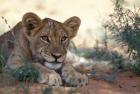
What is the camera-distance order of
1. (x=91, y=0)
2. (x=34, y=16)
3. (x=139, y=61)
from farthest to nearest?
(x=91, y=0) → (x=139, y=61) → (x=34, y=16)

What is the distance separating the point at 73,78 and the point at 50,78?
291 mm

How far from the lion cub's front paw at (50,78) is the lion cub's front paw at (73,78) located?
15 centimetres

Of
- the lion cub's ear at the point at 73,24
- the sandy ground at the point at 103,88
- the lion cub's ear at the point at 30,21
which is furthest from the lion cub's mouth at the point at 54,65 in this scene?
the lion cub's ear at the point at 73,24

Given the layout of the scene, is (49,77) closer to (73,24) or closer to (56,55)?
(56,55)

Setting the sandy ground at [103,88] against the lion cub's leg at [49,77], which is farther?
the lion cub's leg at [49,77]

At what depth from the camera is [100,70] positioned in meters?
9.84

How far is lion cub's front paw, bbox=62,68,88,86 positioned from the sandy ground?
8cm

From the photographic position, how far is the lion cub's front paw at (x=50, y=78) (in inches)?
318

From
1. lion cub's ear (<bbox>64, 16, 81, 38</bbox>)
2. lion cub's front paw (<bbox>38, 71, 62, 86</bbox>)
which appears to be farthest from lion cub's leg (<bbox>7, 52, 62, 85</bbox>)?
lion cub's ear (<bbox>64, 16, 81, 38</bbox>)

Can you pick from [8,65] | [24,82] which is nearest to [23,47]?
[8,65]

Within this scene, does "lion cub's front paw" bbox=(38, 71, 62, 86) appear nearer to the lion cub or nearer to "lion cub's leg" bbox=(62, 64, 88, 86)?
the lion cub

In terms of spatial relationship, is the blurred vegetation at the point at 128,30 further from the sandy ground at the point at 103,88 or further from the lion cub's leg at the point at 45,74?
the lion cub's leg at the point at 45,74

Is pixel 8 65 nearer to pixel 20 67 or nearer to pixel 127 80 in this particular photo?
pixel 20 67

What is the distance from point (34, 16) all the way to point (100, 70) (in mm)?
1660
